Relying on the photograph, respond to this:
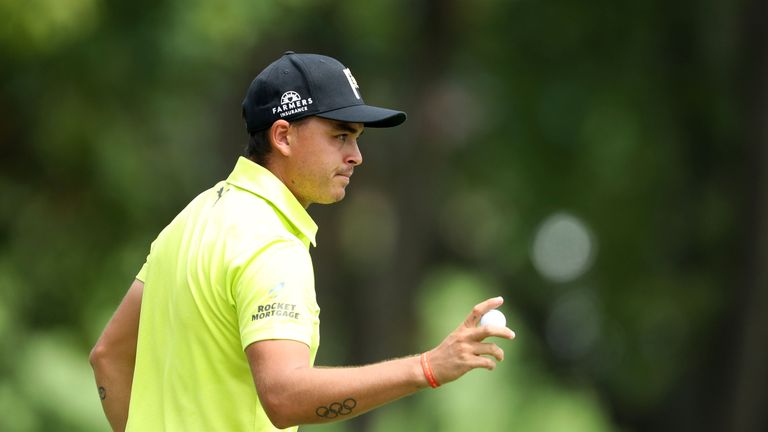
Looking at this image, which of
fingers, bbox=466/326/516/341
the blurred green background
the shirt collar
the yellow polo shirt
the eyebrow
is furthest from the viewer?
the blurred green background

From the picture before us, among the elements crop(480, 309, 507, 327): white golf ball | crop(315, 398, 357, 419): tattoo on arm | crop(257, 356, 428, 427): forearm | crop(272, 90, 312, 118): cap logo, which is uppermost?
crop(272, 90, 312, 118): cap logo

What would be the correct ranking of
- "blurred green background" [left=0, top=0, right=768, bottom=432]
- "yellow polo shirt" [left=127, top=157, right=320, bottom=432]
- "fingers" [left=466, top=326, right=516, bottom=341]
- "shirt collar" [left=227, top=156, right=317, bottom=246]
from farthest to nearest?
"blurred green background" [left=0, top=0, right=768, bottom=432], "shirt collar" [left=227, top=156, right=317, bottom=246], "yellow polo shirt" [left=127, top=157, right=320, bottom=432], "fingers" [left=466, top=326, right=516, bottom=341]

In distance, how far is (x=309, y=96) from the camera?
15.9 ft

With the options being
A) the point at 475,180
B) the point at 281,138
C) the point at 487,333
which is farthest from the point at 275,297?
the point at 475,180

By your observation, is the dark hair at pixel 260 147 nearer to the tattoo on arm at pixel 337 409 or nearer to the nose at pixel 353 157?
the nose at pixel 353 157

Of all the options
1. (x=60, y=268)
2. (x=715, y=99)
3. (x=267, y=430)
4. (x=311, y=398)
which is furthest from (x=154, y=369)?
→ (x=715, y=99)

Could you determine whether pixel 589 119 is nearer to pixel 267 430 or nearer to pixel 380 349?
pixel 380 349

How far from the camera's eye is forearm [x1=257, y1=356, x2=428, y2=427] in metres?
4.31

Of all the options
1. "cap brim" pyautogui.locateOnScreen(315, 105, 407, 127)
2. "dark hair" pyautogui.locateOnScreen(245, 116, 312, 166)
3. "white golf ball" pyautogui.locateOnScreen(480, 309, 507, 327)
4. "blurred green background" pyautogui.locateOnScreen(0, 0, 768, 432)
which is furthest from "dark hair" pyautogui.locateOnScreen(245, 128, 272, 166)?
"blurred green background" pyautogui.locateOnScreen(0, 0, 768, 432)

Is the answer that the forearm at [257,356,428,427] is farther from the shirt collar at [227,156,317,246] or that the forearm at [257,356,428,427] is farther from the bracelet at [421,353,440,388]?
the shirt collar at [227,156,317,246]

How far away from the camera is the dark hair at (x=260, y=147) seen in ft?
16.2

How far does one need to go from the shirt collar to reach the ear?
79 mm

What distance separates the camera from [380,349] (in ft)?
58.9

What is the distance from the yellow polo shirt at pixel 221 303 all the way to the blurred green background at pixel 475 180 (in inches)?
317
